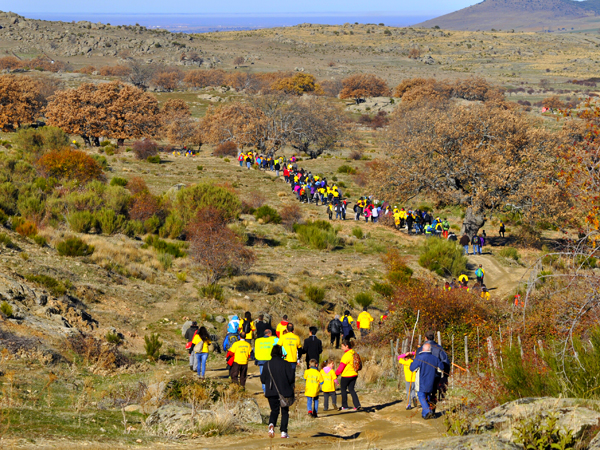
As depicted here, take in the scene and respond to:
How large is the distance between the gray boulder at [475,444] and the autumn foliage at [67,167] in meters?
30.2

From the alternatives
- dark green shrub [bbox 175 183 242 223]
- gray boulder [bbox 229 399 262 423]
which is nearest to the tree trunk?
dark green shrub [bbox 175 183 242 223]

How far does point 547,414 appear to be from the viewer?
18.9 ft

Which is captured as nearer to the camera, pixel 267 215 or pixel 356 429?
pixel 356 429

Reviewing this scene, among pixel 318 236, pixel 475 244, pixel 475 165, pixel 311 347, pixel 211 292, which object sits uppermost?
pixel 475 165

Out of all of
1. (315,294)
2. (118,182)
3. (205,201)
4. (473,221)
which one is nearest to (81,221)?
(205,201)

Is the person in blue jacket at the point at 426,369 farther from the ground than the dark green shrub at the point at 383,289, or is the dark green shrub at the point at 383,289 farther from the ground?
the person in blue jacket at the point at 426,369

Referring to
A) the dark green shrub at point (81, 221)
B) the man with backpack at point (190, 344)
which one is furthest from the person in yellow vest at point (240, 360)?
the dark green shrub at point (81, 221)

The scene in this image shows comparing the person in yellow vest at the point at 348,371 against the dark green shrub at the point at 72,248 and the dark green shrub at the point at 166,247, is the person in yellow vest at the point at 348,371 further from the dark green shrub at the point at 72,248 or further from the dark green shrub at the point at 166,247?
the dark green shrub at the point at 166,247

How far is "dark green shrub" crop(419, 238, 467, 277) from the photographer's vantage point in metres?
24.6

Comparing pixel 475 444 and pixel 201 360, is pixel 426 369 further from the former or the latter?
pixel 201 360

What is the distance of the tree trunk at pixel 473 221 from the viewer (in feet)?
94.8

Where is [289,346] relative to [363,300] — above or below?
above

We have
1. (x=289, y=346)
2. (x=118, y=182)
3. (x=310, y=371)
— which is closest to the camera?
(x=310, y=371)

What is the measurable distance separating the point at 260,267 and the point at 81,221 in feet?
26.2
